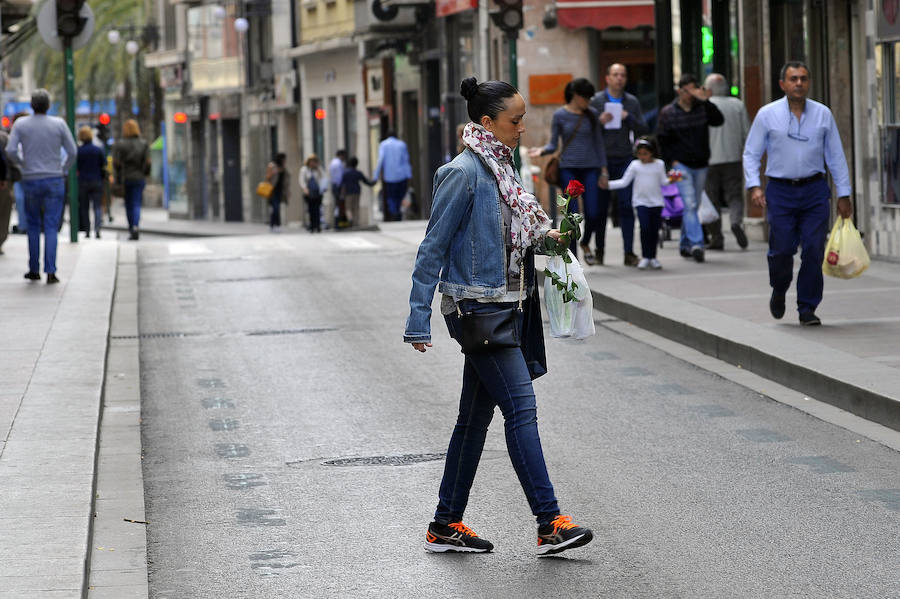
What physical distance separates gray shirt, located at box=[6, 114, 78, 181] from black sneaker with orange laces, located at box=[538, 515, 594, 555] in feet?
37.0

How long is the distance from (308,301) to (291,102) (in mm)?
35820

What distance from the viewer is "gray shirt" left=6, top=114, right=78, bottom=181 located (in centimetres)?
1678

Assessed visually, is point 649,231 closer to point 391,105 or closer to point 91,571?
point 91,571

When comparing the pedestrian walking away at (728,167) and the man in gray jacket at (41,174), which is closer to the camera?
the man in gray jacket at (41,174)

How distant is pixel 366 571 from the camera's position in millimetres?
6320

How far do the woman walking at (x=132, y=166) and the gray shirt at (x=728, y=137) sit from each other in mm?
10424

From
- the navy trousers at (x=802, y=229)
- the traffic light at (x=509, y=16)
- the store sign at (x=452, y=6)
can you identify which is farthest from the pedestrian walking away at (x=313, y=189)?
the navy trousers at (x=802, y=229)

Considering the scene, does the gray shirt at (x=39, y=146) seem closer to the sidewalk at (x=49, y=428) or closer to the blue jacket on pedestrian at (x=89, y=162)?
the sidewalk at (x=49, y=428)

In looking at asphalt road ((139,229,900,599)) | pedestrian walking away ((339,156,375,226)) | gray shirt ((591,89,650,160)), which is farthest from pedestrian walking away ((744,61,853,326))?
pedestrian walking away ((339,156,375,226))

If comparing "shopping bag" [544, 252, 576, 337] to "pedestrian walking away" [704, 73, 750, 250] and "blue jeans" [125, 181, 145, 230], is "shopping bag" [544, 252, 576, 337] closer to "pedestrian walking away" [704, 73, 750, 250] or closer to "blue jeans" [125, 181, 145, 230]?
"pedestrian walking away" [704, 73, 750, 250]

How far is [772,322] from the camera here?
12.4m

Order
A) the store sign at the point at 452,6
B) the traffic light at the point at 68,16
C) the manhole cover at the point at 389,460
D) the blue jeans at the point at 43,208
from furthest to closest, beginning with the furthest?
the store sign at the point at 452,6 → the traffic light at the point at 68,16 → the blue jeans at the point at 43,208 → the manhole cover at the point at 389,460

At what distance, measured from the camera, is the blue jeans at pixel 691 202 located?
1767cm

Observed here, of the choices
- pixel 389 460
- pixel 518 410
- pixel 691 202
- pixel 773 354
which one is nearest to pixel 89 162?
pixel 691 202
